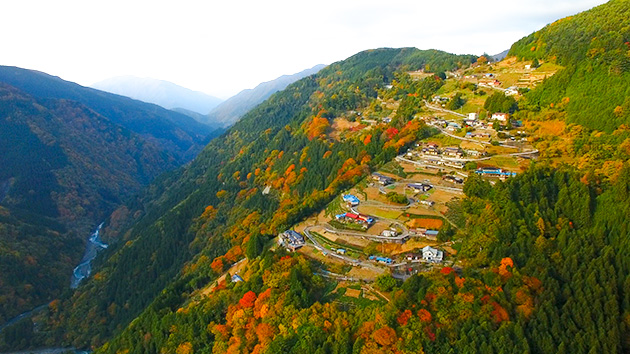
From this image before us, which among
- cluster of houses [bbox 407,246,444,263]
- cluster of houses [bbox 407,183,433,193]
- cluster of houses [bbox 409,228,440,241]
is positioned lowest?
cluster of houses [bbox 407,246,444,263]

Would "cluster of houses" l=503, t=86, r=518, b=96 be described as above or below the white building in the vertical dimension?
above

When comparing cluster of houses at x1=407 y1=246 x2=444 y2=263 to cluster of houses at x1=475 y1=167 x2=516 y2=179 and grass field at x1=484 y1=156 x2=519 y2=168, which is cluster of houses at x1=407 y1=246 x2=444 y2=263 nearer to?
cluster of houses at x1=475 y1=167 x2=516 y2=179

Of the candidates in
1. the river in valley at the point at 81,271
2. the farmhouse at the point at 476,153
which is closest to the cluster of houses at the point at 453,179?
the farmhouse at the point at 476,153

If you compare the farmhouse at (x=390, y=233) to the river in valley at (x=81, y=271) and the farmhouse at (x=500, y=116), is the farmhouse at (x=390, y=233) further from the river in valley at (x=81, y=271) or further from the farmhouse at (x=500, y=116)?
the river in valley at (x=81, y=271)

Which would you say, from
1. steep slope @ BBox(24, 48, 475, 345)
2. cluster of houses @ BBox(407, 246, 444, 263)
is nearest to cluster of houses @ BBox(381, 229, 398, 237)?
cluster of houses @ BBox(407, 246, 444, 263)

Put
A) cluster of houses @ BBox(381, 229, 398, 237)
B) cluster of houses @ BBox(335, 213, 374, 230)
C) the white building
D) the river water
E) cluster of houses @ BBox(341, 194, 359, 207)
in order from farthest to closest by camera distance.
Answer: the river water → cluster of houses @ BBox(341, 194, 359, 207) → cluster of houses @ BBox(335, 213, 374, 230) → cluster of houses @ BBox(381, 229, 398, 237) → the white building

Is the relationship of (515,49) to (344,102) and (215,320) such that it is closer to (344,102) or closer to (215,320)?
(344,102)
